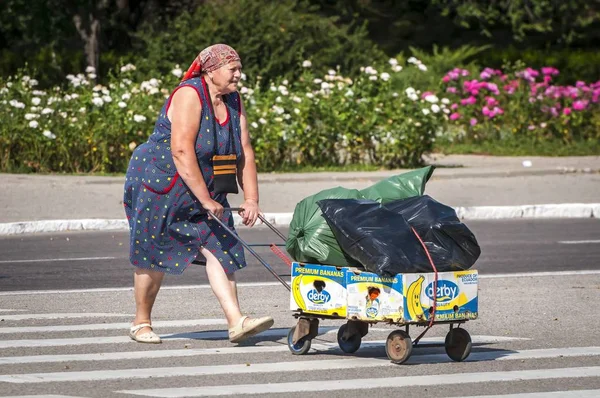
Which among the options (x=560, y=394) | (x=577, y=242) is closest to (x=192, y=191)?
(x=560, y=394)

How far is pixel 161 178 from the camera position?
7.80 meters

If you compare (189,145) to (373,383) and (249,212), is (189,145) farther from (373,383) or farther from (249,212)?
(373,383)

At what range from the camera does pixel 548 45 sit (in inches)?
1332

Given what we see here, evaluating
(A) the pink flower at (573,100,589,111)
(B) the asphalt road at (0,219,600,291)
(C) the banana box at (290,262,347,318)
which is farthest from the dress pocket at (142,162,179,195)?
(A) the pink flower at (573,100,589,111)

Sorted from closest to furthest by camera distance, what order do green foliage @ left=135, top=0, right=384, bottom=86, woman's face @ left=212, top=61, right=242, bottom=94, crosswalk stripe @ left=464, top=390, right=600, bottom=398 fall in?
crosswalk stripe @ left=464, top=390, right=600, bottom=398 → woman's face @ left=212, top=61, right=242, bottom=94 → green foliage @ left=135, top=0, right=384, bottom=86

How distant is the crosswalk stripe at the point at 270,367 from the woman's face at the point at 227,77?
159 centimetres

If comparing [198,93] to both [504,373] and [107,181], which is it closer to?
[504,373]

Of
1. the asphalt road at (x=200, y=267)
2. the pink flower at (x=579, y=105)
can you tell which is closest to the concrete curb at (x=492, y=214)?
the asphalt road at (x=200, y=267)

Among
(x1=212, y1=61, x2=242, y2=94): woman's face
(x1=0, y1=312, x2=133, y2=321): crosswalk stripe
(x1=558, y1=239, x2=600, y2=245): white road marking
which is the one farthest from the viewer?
(x1=558, y1=239, x2=600, y2=245): white road marking

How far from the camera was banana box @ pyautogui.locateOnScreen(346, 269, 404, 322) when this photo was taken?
7066 millimetres

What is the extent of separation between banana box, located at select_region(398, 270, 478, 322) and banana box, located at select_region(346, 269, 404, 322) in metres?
0.05

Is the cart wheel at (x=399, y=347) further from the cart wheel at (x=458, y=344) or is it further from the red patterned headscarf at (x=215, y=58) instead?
the red patterned headscarf at (x=215, y=58)

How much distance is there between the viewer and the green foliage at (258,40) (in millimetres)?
23781

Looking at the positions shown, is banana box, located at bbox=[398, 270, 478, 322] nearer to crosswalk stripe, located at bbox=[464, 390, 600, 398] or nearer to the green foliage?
crosswalk stripe, located at bbox=[464, 390, 600, 398]
